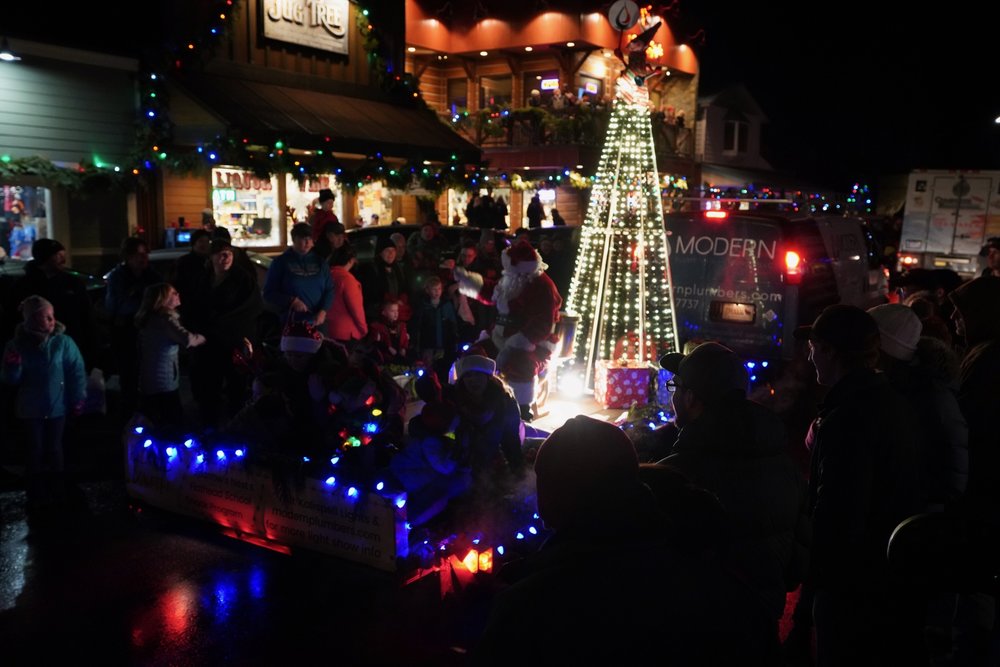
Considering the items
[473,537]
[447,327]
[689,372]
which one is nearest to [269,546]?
[473,537]

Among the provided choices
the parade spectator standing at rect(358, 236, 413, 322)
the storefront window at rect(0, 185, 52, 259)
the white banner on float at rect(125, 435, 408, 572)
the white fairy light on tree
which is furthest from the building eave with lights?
the white banner on float at rect(125, 435, 408, 572)

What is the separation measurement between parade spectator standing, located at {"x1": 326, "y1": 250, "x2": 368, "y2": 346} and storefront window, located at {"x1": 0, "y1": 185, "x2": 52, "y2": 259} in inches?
284

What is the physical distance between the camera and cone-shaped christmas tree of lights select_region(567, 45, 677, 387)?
9156 millimetres

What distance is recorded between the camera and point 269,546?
5.64 meters

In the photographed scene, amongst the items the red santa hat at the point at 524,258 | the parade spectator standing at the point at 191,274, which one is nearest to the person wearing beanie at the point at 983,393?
the red santa hat at the point at 524,258

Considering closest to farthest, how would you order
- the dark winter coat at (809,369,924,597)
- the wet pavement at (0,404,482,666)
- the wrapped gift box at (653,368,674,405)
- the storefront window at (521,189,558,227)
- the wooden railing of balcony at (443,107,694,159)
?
the dark winter coat at (809,369,924,597)
the wet pavement at (0,404,482,666)
the wrapped gift box at (653,368,674,405)
the wooden railing of balcony at (443,107,694,159)
the storefront window at (521,189,558,227)

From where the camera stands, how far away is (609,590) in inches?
68.6

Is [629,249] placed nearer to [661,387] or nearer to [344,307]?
[661,387]

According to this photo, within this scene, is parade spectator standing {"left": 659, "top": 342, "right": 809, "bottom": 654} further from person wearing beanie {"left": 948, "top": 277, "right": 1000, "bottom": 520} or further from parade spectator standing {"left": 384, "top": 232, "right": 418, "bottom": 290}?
parade spectator standing {"left": 384, "top": 232, "right": 418, "bottom": 290}

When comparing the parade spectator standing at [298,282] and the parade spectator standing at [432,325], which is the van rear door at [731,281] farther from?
the parade spectator standing at [298,282]

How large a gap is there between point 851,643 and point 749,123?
35690 mm

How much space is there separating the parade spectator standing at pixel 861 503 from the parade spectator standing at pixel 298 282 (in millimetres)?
5891

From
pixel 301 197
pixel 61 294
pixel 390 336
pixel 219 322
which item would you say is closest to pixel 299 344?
pixel 219 322

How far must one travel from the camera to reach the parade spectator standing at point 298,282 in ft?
26.8
